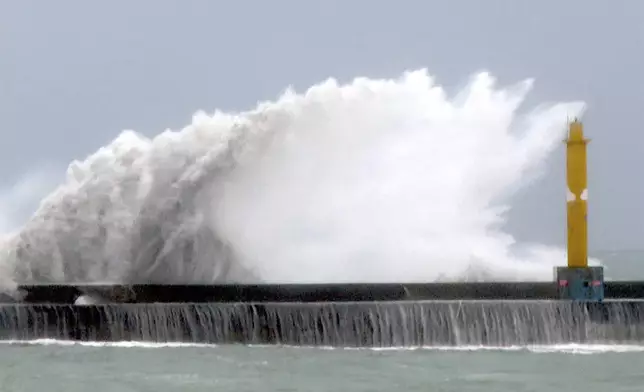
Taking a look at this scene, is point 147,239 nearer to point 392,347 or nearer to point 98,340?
point 98,340

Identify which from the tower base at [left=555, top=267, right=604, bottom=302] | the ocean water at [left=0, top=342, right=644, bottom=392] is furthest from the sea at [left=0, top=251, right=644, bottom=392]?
the tower base at [left=555, top=267, right=604, bottom=302]

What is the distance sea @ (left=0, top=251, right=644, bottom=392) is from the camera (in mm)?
11648

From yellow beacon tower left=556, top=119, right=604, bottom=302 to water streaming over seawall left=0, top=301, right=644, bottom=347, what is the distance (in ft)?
0.88

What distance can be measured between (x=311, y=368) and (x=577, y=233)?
4.60 meters

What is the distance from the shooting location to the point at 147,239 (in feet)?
62.8


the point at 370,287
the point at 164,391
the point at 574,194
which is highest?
the point at 574,194

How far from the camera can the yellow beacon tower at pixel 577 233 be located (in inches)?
595

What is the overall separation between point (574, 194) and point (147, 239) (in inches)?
292

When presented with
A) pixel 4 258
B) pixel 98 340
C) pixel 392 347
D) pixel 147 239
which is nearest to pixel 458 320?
pixel 392 347

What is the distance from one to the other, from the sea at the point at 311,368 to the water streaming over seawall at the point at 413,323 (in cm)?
18

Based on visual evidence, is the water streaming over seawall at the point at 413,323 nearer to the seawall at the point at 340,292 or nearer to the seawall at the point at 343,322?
the seawall at the point at 343,322

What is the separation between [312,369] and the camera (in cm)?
1277

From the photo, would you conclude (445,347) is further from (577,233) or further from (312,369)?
(312,369)

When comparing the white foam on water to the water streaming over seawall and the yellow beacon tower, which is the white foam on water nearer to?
the water streaming over seawall
